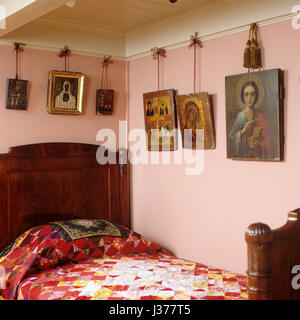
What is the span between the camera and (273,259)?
1.90m

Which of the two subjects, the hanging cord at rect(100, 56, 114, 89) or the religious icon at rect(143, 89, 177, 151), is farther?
the hanging cord at rect(100, 56, 114, 89)

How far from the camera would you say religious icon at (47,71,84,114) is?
12.1 ft

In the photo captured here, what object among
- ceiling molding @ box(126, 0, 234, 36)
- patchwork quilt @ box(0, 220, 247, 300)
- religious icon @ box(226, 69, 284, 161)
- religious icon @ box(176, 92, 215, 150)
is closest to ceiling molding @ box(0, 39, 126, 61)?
ceiling molding @ box(126, 0, 234, 36)

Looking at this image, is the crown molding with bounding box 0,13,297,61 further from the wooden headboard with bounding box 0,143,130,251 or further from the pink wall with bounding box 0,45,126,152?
the wooden headboard with bounding box 0,143,130,251

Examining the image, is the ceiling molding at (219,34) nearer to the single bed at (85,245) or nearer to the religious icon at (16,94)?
the single bed at (85,245)

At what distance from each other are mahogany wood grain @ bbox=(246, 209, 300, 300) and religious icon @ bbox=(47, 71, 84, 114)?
2.37 m

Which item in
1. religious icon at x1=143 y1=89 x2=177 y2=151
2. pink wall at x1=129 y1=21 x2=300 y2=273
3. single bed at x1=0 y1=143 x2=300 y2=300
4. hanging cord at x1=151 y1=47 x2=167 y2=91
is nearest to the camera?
single bed at x1=0 y1=143 x2=300 y2=300

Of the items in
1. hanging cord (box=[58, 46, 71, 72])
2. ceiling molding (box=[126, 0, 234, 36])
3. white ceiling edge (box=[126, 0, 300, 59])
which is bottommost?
hanging cord (box=[58, 46, 71, 72])

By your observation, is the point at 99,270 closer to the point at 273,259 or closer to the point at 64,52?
the point at 273,259

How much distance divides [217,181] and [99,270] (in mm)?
1100

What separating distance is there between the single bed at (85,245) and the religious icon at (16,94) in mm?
349

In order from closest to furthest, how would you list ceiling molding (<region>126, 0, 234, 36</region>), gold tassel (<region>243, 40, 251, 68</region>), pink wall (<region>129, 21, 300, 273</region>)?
1. pink wall (<region>129, 21, 300, 273</region>)
2. gold tassel (<region>243, 40, 251, 68</region>)
3. ceiling molding (<region>126, 0, 234, 36</region>)

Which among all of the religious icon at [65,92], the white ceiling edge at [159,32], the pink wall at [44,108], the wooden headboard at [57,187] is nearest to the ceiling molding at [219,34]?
the white ceiling edge at [159,32]

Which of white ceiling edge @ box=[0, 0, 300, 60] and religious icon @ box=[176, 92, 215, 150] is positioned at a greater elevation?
white ceiling edge @ box=[0, 0, 300, 60]
